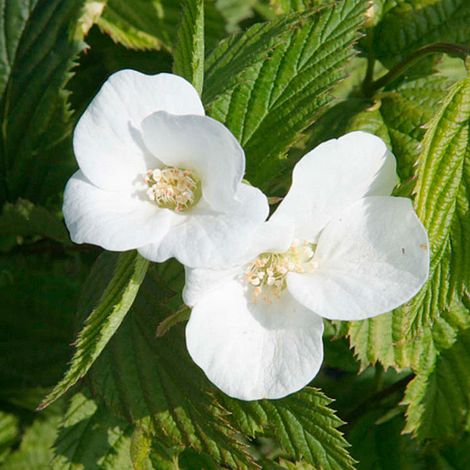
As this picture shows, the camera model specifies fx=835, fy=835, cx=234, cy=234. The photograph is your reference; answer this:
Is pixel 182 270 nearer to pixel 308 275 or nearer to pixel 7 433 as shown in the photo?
pixel 308 275

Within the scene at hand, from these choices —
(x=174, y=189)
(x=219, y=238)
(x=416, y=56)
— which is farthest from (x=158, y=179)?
(x=416, y=56)

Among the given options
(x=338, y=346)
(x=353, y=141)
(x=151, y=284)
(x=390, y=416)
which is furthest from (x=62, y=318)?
(x=353, y=141)

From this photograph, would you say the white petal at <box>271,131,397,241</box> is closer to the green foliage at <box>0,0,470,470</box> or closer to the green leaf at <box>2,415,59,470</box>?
the green foliage at <box>0,0,470,470</box>

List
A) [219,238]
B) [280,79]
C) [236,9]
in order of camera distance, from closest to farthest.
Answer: [219,238] < [280,79] < [236,9]

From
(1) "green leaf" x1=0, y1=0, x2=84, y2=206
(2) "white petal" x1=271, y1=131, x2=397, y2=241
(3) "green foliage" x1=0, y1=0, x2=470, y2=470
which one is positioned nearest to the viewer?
(2) "white petal" x1=271, y1=131, x2=397, y2=241

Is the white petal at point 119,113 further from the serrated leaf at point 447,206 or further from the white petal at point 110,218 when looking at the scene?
the serrated leaf at point 447,206

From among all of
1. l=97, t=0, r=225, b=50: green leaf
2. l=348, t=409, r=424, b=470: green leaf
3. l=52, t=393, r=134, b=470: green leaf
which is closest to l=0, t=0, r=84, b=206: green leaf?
l=97, t=0, r=225, b=50: green leaf
